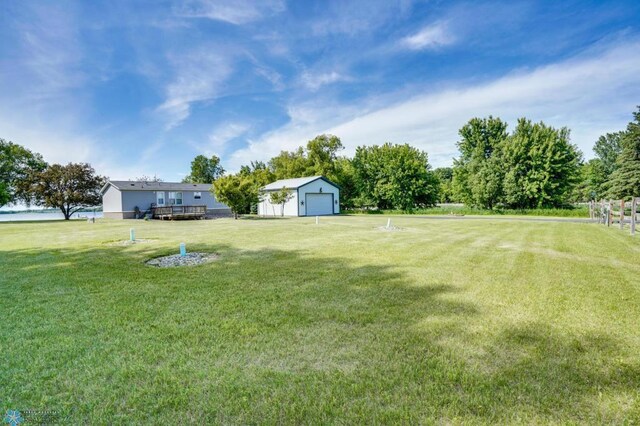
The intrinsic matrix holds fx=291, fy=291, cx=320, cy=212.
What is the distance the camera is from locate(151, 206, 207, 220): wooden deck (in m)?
25.9

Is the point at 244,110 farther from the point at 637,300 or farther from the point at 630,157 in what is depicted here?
the point at 630,157

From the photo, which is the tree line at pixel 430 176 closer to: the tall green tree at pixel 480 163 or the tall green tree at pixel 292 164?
the tall green tree at pixel 480 163

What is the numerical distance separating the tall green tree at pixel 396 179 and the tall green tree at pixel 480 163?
144 inches

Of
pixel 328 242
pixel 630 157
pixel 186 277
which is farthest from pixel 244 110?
pixel 630 157

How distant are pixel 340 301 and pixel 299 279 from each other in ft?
4.78

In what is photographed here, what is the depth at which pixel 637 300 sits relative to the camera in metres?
4.43

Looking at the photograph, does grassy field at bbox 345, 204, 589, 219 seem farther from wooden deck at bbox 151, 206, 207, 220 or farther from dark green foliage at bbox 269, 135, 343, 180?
wooden deck at bbox 151, 206, 207, 220

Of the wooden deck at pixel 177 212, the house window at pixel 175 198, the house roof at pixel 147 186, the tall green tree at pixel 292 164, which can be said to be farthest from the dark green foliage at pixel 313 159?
the wooden deck at pixel 177 212

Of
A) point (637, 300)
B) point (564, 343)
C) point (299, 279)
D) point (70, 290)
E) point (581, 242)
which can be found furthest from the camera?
point (581, 242)

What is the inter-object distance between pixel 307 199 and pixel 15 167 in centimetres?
3406

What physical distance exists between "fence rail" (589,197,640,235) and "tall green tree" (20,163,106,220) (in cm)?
4212

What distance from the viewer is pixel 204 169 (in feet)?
228

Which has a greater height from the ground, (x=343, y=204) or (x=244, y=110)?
(x=244, y=110)

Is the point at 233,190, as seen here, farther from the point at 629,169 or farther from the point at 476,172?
the point at 629,169
